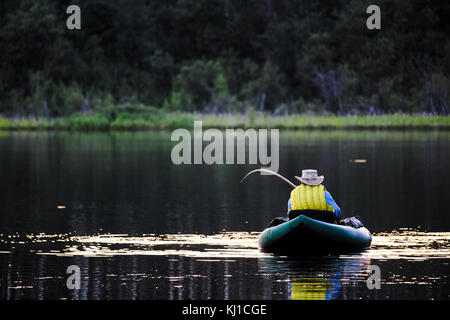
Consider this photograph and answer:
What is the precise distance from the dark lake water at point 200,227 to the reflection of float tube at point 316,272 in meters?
0.02

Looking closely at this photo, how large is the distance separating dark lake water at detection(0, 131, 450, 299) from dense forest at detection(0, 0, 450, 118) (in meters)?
33.4

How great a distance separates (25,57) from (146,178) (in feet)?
170

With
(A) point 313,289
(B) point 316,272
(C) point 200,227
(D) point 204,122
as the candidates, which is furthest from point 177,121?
(A) point 313,289

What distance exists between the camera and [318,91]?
8194 centimetres

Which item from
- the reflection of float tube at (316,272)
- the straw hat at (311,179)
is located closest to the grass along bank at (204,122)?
the straw hat at (311,179)

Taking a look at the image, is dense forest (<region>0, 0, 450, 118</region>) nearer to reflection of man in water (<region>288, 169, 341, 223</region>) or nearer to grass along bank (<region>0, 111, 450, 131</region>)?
grass along bank (<region>0, 111, 450, 131</region>)

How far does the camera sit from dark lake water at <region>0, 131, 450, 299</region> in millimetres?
14922

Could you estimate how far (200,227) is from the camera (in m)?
21.0

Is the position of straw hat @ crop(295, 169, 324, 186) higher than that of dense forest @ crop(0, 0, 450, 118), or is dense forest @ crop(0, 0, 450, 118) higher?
dense forest @ crop(0, 0, 450, 118)

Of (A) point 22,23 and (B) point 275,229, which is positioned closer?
(B) point 275,229

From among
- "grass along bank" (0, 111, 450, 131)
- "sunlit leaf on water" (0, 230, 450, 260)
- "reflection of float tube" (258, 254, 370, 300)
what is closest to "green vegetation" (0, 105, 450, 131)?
"grass along bank" (0, 111, 450, 131)
